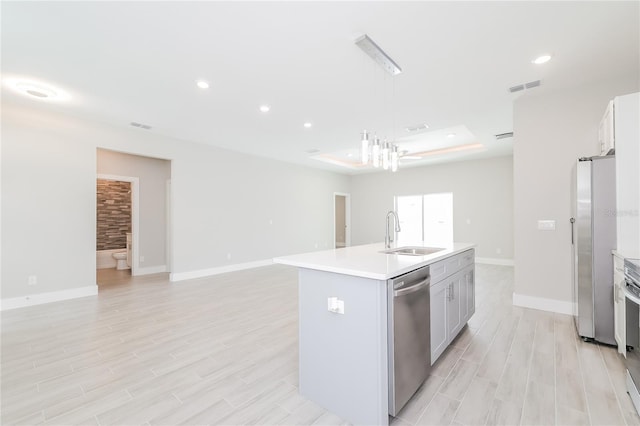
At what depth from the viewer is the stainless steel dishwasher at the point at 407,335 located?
5.37ft

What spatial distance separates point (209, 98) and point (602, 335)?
16.4 ft

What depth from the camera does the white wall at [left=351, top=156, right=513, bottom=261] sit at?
7070mm

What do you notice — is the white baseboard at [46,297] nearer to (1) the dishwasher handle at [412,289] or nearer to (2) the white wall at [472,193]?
(1) the dishwasher handle at [412,289]

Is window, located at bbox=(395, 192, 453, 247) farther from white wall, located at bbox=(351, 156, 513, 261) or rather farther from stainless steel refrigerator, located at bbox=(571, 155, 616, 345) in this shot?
stainless steel refrigerator, located at bbox=(571, 155, 616, 345)

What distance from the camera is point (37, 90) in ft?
11.3

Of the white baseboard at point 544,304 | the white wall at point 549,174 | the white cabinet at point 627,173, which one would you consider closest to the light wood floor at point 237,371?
the white baseboard at point 544,304

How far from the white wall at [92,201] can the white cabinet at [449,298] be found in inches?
196

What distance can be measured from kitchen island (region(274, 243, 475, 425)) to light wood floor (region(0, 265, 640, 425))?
16cm

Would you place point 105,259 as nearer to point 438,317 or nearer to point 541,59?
point 438,317

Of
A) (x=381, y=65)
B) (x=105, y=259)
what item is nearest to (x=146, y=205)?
(x=105, y=259)

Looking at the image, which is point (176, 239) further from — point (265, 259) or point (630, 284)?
point (630, 284)

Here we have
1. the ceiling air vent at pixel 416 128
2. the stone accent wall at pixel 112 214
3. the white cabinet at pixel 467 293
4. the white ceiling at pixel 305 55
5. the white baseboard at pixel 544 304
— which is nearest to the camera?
the white ceiling at pixel 305 55

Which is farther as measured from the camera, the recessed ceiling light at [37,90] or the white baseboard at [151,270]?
the white baseboard at [151,270]

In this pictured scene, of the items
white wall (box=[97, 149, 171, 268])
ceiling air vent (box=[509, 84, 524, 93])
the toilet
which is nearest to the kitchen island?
ceiling air vent (box=[509, 84, 524, 93])
